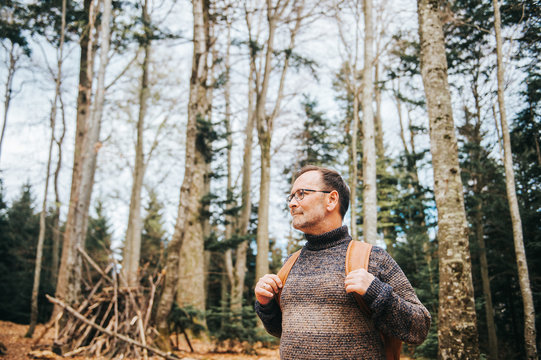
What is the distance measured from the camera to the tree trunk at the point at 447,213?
15.5 feet

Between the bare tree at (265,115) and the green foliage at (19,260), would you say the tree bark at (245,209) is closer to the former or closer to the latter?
the bare tree at (265,115)

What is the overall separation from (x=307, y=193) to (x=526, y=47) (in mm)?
11902

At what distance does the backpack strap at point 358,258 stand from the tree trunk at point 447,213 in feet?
11.7

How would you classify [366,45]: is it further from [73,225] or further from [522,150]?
[73,225]

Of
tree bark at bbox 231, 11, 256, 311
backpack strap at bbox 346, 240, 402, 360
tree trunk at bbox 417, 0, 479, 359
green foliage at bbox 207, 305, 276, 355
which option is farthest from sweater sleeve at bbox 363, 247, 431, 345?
tree bark at bbox 231, 11, 256, 311

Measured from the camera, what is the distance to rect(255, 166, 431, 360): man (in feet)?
5.84

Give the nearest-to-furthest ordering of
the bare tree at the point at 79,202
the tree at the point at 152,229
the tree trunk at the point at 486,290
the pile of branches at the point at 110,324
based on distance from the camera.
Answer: the pile of branches at the point at 110,324 < the bare tree at the point at 79,202 < the tree trunk at the point at 486,290 < the tree at the point at 152,229

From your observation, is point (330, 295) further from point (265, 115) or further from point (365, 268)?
point (265, 115)

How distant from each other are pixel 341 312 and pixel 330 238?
468 mm

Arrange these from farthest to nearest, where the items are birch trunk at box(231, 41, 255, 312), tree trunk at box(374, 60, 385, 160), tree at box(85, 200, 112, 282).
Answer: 1. tree at box(85, 200, 112, 282)
2. tree trunk at box(374, 60, 385, 160)
3. birch trunk at box(231, 41, 255, 312)

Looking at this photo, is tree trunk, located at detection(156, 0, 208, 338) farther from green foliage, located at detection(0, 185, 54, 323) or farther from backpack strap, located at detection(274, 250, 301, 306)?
green foliage, located at detection(0, 185, 54, 323)

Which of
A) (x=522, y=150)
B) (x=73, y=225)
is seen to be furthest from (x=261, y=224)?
(x=522, y=150)

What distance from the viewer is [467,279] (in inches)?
194

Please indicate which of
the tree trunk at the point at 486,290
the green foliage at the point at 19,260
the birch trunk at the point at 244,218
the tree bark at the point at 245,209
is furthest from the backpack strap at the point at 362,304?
the green foliage at the point at 19,260
